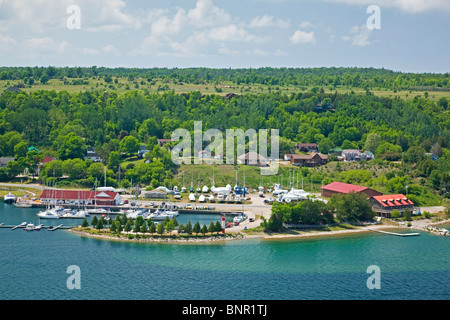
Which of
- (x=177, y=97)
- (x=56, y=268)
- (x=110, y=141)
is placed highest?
(x=177, y=97)

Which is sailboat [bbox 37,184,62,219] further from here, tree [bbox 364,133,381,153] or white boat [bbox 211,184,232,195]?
tree [bbox 364,133,381,153]

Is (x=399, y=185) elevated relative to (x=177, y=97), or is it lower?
lower

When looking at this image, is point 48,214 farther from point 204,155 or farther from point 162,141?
point 162,141

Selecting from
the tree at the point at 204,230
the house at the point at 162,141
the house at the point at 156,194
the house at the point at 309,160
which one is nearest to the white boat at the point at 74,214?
the house at the point at 156,194

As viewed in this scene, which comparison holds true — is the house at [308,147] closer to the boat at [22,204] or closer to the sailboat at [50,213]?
the sailboat at [50,213]

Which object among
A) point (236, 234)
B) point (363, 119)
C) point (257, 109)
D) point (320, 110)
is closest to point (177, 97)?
point (257, 109)

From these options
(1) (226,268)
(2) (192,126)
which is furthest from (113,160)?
(1) (226,268)

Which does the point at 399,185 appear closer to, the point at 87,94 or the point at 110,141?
the point at 110,141

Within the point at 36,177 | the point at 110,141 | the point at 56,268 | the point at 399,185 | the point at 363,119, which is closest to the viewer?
the point at 56,268
